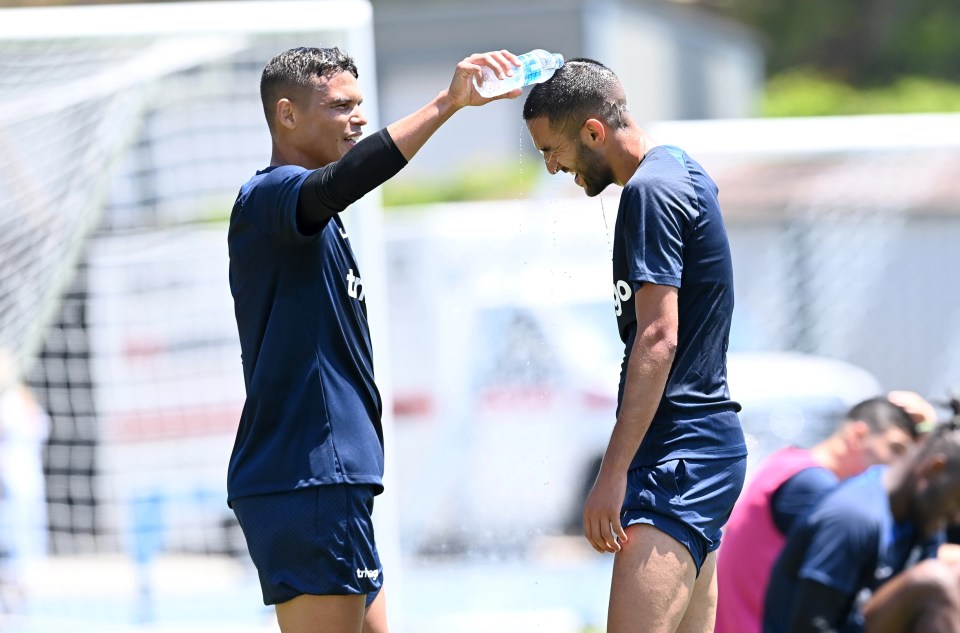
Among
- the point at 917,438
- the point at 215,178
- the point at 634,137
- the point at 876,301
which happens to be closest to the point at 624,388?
the point at 634,137

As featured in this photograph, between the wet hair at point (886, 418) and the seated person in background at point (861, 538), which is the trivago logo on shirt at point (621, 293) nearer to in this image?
the seated person in background at point (861, 538)

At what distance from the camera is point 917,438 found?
5551mm

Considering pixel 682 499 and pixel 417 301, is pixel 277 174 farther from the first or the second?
pixel 417 301

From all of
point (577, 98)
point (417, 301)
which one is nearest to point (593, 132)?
point (577, 98)

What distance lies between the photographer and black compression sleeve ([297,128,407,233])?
3391 millimetres

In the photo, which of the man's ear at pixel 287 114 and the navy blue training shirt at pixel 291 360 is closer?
the navy blue training shirt at pixel 291 360

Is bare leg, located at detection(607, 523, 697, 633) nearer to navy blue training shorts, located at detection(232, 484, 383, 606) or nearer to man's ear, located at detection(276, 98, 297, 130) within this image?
navy blue training shorts, located at detection(232, 484, 383, 606)

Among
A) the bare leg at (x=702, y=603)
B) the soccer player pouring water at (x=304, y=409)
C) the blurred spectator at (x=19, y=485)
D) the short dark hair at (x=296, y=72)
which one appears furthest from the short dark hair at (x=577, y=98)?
the blurred spectator at (x=19, y=485)

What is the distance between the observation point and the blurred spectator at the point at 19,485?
306 inches

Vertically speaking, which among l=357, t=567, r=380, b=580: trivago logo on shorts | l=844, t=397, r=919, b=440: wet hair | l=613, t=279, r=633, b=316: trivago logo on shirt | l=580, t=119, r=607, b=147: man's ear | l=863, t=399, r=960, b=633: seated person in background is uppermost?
l=580, t=119, r=607, b=147: man's ear

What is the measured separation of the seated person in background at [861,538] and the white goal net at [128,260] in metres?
3.15

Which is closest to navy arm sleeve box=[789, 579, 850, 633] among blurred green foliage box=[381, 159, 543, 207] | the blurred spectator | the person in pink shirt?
the person in pink shirt

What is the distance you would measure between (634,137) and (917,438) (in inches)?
93.8

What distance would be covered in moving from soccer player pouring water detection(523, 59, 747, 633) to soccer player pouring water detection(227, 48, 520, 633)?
0.29m
